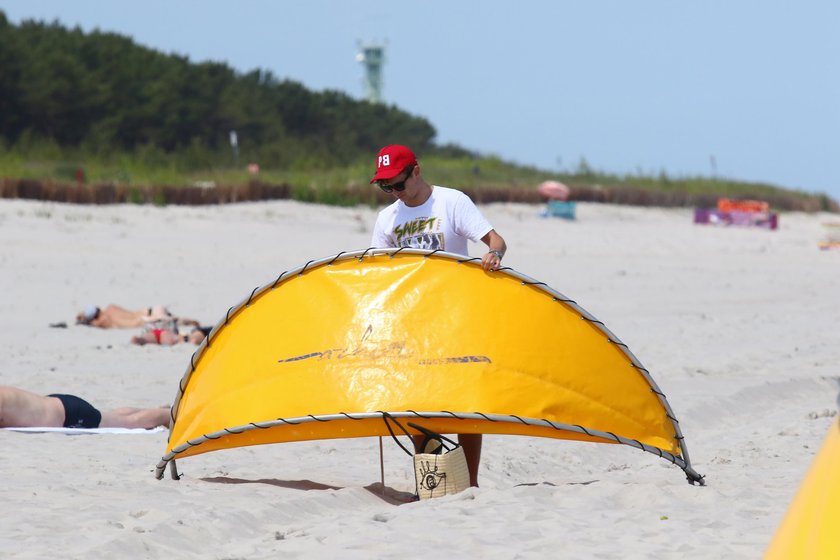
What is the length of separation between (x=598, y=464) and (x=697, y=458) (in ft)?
1.76

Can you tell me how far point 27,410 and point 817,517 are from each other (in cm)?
530

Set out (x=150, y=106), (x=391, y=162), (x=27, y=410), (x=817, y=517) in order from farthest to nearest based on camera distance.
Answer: (x=150, y=106) < (x=27, y=410) < (x=391, y=162) < (x=817, y=517)

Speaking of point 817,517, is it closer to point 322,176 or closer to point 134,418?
point 134,418

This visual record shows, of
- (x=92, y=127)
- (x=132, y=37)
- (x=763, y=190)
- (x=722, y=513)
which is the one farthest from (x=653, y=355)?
(x=132, y=37)

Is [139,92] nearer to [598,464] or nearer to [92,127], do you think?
[92,127]

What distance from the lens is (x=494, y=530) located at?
465 centimetres

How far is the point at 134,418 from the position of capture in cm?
730

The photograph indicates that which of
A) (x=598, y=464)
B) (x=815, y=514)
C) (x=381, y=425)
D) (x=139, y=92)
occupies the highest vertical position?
(x=139, y=92)

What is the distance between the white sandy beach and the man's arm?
3.10 ft

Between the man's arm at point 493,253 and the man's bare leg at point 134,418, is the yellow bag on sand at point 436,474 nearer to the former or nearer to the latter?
the man's arm at point 493,253

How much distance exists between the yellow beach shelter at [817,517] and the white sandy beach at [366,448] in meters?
1.56

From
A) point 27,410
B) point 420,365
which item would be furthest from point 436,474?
point 27,410

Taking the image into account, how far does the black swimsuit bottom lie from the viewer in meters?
7.09

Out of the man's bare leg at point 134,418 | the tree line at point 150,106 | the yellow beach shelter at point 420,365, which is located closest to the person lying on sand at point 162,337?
the man's bare leg at point 134,418
